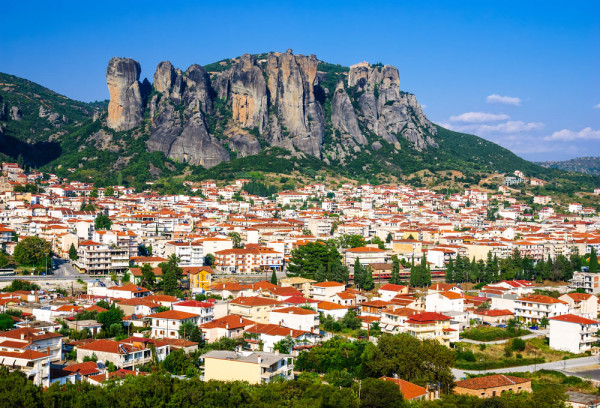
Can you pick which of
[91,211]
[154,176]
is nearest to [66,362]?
[91,211]

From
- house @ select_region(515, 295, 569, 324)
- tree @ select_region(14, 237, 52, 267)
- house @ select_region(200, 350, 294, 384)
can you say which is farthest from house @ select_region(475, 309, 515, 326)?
tree @ select_region(14, 237, 52, 267)

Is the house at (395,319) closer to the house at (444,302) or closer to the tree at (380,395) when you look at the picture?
the house at (444,302)

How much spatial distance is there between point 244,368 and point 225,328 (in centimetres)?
730

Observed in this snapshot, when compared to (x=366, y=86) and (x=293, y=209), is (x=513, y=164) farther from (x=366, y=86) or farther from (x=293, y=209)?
(x=293, y=209)

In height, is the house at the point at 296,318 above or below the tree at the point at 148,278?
below

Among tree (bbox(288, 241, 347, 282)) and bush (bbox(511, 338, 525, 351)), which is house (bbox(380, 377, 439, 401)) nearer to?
bush (bbox(511, 338, 525, 351))

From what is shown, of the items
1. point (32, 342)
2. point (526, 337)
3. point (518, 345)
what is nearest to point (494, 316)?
point (526, 337)

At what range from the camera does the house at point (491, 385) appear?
92.6ft

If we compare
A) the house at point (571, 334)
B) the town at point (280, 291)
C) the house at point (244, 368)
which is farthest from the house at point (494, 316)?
the house at point (244, 368)

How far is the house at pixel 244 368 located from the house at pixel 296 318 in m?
7.49

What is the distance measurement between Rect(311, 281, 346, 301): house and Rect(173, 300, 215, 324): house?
9.43 meters

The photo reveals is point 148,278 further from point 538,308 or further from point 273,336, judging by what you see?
point 538,308

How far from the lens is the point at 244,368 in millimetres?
27453

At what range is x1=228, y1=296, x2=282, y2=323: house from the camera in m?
38.6
